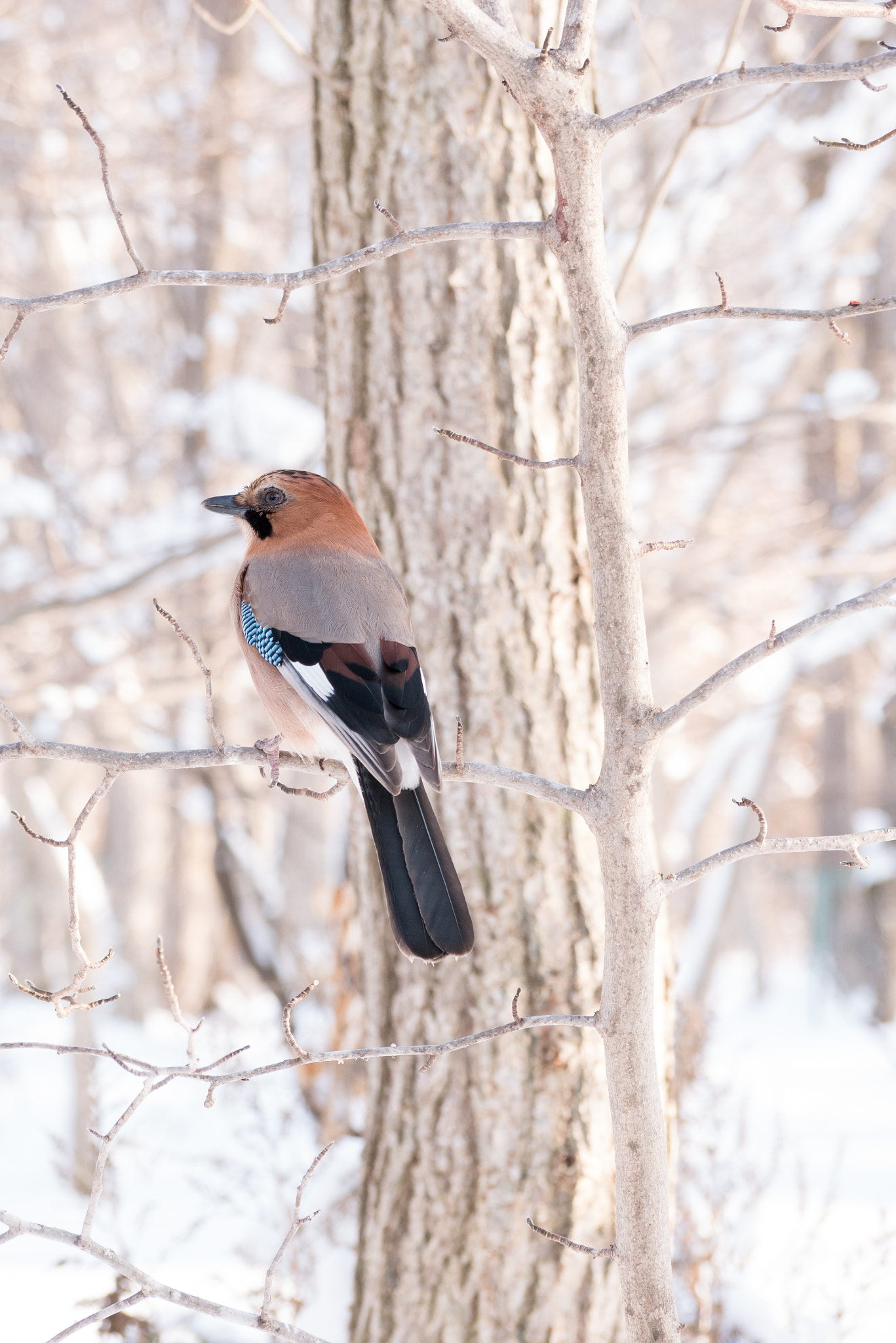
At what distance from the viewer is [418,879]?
7.59 ft

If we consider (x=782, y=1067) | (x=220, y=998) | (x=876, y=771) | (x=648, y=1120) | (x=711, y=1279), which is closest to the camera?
(x=648, y=1120)

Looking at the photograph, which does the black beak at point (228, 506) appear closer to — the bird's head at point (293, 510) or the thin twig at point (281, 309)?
the bird's head at point (293, 510)

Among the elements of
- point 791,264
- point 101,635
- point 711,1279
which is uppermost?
point 791,264

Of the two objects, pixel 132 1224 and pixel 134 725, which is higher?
pixel 134 725

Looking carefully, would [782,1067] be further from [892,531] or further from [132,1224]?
[132,1224]

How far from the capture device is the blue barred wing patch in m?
3.17

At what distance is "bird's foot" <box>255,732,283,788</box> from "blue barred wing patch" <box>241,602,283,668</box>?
0.22m

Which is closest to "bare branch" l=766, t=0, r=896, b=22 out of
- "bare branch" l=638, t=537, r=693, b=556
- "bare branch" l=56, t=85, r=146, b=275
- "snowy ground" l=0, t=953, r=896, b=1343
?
"bare branch" l=638, t=537, r=693, b=556

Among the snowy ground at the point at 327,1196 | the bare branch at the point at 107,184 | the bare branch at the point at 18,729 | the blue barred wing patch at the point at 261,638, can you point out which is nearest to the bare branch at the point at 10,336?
the bare branch at the point at 107,184

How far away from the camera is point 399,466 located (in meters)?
3.70

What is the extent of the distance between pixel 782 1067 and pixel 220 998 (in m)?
5.63

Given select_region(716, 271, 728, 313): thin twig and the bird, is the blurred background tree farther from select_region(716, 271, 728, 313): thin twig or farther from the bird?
select_region(716, 271, 728, 313): thin twig

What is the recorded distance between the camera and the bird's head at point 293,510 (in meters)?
3.38

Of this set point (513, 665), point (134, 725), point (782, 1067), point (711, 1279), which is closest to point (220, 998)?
point (134, 725)
